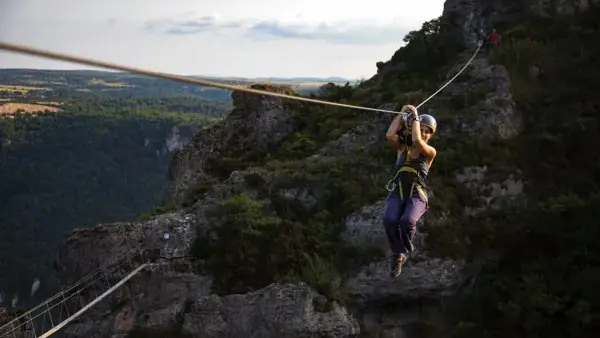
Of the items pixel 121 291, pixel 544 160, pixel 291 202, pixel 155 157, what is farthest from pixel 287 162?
pixel 155 157

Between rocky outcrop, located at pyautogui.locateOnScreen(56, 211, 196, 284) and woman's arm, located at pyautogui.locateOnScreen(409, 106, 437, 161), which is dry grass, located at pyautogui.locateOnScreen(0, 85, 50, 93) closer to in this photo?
rocky outcrop, located at pyautogui.locateOnScreen(56, 211, 196, 284)

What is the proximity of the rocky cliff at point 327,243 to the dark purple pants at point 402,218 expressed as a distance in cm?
664

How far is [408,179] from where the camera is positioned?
27.3 ft

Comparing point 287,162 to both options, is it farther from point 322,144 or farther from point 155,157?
point 155,157

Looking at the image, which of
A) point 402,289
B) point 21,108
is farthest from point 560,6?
point 21,108

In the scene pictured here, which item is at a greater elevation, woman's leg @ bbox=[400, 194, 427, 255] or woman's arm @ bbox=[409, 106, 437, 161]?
woman's arm @ bbox=[409, 106, 437, 161]

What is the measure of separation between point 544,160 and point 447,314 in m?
5.91

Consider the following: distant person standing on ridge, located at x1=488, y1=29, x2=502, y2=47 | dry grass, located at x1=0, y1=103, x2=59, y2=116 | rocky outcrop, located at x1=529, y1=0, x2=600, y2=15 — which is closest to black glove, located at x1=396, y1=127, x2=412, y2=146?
distant person standing on ridge, located at x1=488, y1=29, x2=502, y2=47

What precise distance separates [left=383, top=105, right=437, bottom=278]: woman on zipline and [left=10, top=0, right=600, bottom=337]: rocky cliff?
669 centimetres

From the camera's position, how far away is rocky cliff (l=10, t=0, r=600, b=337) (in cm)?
1505

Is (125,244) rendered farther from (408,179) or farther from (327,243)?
(408,179)

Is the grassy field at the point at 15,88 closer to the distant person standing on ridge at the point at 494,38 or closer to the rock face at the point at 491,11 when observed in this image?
the rock face at the point at 491,11

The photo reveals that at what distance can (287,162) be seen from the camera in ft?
63.0

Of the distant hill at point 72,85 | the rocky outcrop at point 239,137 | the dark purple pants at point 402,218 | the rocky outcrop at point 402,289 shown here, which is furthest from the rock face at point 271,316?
the distant hill at point 72,85
